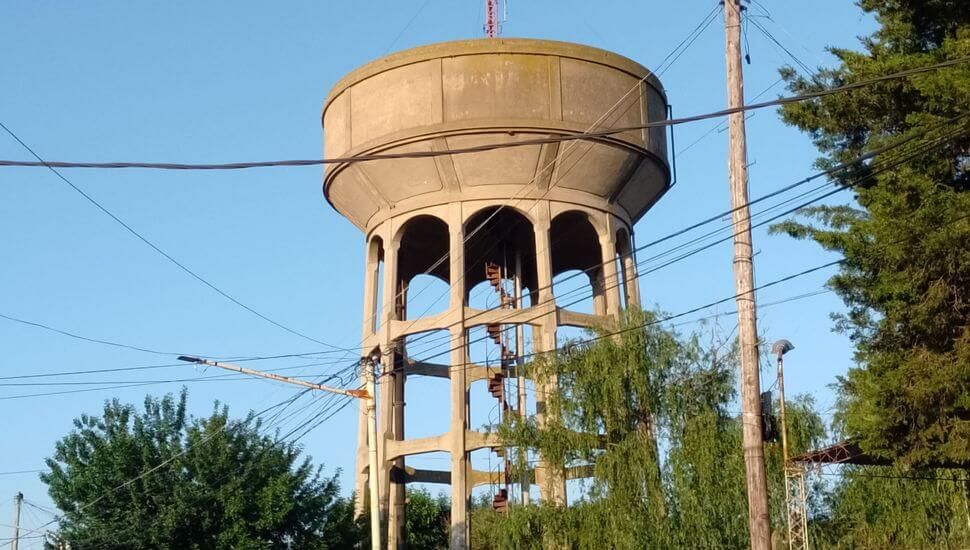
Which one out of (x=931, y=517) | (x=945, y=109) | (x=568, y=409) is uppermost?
(x=945, y=109)

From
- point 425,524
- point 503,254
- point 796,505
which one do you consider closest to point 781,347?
point 796,505

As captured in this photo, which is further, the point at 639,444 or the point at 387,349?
the point at 387,349

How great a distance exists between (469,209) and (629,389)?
4.70 meters

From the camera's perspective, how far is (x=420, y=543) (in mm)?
38156

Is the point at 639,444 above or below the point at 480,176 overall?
below

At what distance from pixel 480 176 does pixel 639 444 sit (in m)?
5.92

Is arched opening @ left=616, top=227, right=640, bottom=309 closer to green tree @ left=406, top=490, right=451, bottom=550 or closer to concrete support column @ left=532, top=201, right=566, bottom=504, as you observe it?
concrete support column @ left=532, top=201, right=566, bottom=504

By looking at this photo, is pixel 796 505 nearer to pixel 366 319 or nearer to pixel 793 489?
pixel 793 489

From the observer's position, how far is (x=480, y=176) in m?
26.3

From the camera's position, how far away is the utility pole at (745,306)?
549 inches

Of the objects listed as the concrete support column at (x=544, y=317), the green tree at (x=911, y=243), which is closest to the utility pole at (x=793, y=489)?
the green tree at (x=911, y=243)

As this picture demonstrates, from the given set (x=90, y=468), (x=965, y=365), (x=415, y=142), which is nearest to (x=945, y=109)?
(x=965, y=365)

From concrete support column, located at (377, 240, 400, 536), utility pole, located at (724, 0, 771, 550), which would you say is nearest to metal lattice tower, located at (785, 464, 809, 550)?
utility pole, located at (724, 0, 771, 550)

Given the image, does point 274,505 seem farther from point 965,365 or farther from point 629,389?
point 965,365
